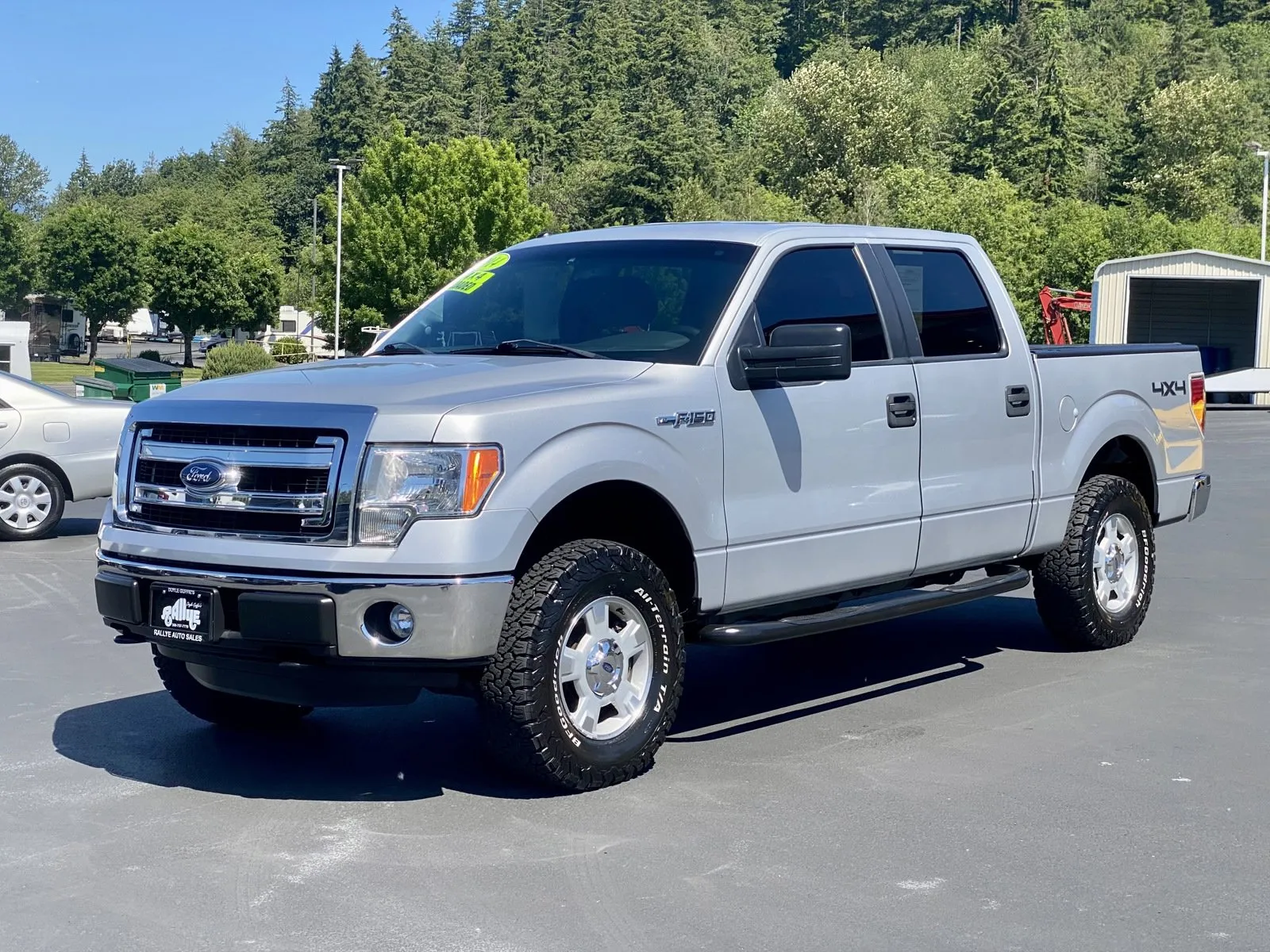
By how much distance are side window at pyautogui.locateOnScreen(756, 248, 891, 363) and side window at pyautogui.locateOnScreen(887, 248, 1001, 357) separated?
1.09 feet

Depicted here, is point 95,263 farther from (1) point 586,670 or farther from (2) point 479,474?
(2) point 479,474

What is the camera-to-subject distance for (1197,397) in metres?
9.20

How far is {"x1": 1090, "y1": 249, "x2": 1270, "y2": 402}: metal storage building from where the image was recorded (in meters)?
39.2

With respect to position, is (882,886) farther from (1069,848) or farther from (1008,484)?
(1008,484)

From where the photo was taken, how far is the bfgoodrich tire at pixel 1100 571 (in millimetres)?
8180

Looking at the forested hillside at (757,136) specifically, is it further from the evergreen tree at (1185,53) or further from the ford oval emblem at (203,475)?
the ford oval emblem at (203,475)

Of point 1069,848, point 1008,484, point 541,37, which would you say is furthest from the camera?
point 541,37

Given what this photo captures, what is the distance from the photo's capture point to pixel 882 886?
15.3 feet

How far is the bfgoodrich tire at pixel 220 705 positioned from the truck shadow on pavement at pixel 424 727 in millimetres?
81

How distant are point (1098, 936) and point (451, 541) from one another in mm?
2324

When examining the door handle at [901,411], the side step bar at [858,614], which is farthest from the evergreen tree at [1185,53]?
the door handle at [901,411]

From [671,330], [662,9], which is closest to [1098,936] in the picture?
[671,330]

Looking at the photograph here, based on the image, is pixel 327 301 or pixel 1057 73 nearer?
pixel 327 301

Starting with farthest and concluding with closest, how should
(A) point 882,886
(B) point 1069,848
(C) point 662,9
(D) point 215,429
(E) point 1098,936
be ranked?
(C) point 662,9 → (D) point 215,429 → (B) point 1069,848 → (A) point 882,886 → (E) point 1098,936
